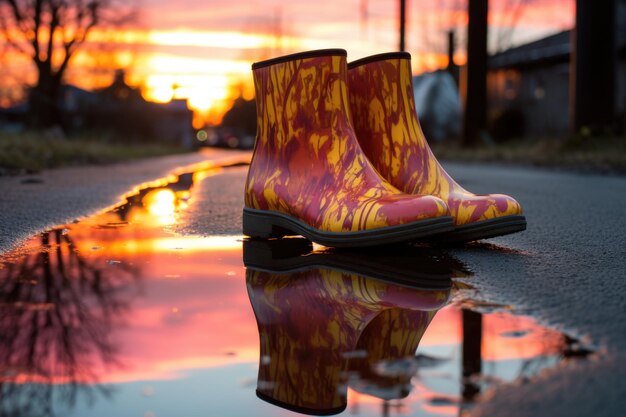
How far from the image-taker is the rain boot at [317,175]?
276 cm

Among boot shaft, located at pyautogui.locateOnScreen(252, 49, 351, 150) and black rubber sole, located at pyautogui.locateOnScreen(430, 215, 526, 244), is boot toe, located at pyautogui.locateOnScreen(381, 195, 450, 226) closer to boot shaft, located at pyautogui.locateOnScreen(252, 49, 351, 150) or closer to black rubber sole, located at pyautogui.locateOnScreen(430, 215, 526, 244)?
black rubber sole, located at pyautogui.locateOnScreen(430, 215, 526, 244)

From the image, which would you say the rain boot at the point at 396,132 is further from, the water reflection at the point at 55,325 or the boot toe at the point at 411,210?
the water reflection at the point at 55,325

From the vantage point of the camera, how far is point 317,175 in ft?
10.0

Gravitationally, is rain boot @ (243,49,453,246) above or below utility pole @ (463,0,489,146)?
below

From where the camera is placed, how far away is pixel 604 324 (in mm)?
1784

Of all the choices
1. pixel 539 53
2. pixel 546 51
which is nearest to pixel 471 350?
pixel 546 51

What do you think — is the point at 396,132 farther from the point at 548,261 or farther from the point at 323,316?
the point at 323,316

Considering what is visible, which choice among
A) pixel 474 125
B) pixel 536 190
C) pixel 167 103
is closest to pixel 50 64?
pixel 474 125

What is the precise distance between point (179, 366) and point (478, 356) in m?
0.53

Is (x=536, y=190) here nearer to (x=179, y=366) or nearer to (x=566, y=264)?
(x=566, y=264)

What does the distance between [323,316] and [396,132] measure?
4.88 feet

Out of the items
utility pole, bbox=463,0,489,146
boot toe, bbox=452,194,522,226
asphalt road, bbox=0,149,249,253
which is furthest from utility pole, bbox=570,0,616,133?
boot toe, bbox=452,194,522,226

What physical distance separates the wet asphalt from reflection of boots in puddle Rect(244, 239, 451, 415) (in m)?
0.22

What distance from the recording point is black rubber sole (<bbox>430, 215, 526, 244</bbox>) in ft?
9.91
